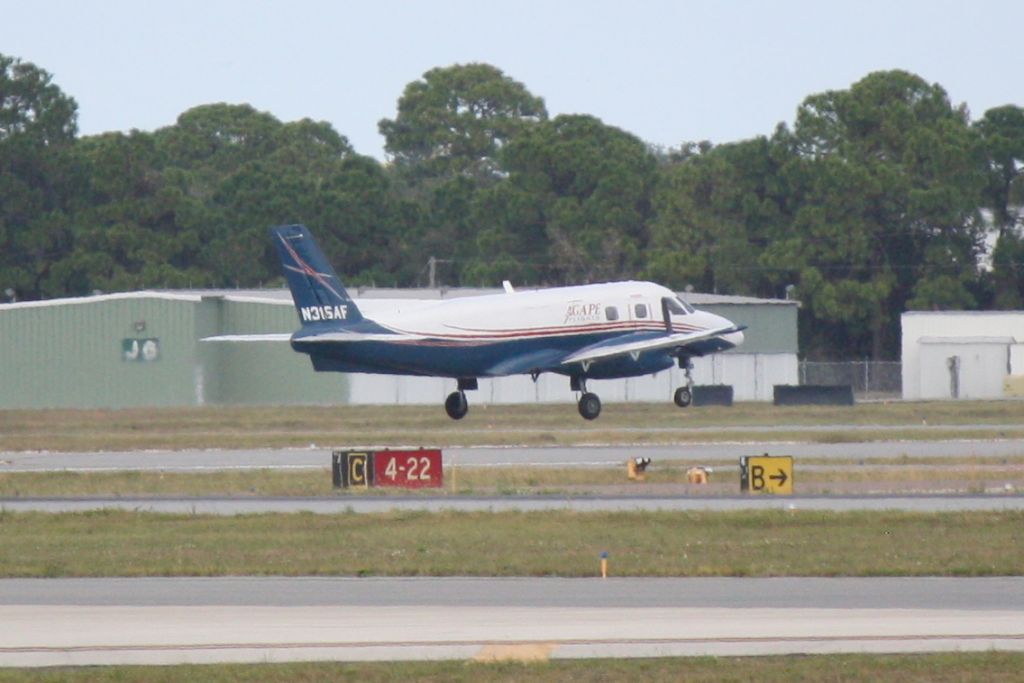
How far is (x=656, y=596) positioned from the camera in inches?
777

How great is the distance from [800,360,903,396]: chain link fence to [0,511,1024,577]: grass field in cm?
5965

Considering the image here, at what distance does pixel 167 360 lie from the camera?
67438 millimetres

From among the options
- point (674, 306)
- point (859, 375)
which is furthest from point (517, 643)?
point (859, 375)

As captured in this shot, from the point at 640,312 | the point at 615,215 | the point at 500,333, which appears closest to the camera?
the point at 500,333

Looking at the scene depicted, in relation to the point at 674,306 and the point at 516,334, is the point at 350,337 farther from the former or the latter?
the point at 674,306

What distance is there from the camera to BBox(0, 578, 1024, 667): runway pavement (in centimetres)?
1609

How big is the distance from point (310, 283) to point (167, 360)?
2298 cm

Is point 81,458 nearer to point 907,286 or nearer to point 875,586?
point 875,586

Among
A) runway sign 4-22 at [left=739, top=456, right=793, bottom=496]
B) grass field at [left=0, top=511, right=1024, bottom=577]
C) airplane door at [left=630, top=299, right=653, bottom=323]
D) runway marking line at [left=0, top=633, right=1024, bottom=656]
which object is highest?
airplane door at [left=630, top=299, right=653, bottom=323]

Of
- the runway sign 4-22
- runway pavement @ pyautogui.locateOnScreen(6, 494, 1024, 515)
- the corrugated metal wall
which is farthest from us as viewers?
the corrugated metal wall

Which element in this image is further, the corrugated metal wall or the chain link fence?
the chain link fence

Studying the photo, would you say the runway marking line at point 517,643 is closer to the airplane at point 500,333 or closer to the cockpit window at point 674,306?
the airplane at point 500,333

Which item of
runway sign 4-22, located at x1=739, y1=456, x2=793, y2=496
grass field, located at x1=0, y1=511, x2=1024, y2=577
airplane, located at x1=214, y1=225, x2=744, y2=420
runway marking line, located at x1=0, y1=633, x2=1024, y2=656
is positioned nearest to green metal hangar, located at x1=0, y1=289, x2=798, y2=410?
airplane, located at x1=214, y1=225, x2=744, y2=420

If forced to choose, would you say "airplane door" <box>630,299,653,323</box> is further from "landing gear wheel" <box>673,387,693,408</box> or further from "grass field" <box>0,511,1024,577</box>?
"grass field" <box>0,511,1024,577</box>
